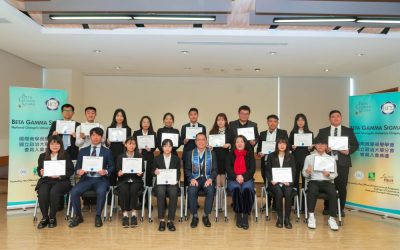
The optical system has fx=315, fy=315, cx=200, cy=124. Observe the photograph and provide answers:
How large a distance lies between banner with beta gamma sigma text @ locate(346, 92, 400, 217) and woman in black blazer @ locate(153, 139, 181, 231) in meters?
3.16

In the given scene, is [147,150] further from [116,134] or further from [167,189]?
[167,189]

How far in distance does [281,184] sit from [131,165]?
7.39ft

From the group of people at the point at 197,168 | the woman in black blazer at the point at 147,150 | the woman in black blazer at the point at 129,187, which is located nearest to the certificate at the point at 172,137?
the group of people at the point at 197,168

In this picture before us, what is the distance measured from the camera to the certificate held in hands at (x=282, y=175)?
4.65 m

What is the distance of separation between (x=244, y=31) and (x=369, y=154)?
2.95 metres

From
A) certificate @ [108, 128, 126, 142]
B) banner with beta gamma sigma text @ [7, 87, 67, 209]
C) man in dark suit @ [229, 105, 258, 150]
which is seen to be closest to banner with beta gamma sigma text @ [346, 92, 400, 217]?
man in dark suit @ [229, 105, 258, 150]

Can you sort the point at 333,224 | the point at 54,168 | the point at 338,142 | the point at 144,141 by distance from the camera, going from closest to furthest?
the point at 333,224, the point at 54,168, the point at 338,142, the point at 144,141

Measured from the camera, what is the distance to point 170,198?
14.8ft

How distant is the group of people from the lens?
4.54 m

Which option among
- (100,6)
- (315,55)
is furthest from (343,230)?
(100,6)

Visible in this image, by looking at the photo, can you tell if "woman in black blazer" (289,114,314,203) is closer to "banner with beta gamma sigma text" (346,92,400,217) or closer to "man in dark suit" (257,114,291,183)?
"man in dark suit" (257,114,291,183)

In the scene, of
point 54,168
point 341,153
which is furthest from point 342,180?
point 54,168

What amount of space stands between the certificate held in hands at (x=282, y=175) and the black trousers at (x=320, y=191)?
344mm

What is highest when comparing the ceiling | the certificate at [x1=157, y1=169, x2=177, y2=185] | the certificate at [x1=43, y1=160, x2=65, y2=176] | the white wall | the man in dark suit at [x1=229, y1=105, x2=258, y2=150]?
the ceiling
